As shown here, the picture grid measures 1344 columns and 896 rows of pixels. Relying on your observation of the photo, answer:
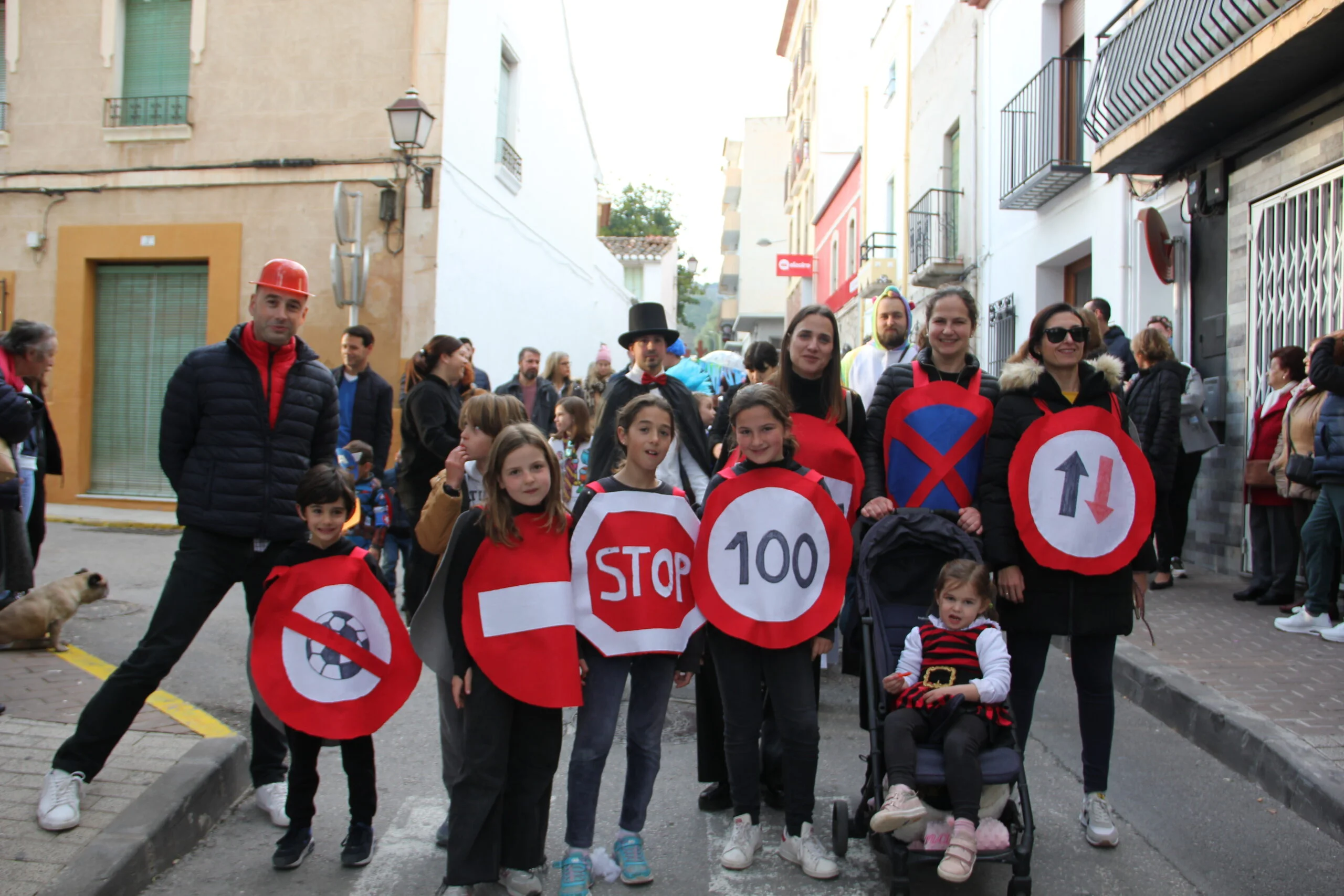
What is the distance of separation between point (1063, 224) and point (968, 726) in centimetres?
1093

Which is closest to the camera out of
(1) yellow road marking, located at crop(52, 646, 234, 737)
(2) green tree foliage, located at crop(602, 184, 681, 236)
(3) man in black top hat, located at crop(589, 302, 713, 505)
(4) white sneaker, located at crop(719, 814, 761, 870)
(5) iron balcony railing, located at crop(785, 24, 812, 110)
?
(4) white sneaker, located at crop(719, 814, 761, 870)

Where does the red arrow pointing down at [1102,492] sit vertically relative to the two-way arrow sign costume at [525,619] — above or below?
above

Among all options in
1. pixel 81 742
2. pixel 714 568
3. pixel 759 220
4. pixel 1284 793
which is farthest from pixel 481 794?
pixel 759 220

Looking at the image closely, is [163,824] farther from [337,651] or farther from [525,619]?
[525,619]

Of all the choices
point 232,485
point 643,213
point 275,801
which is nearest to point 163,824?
point 275,801

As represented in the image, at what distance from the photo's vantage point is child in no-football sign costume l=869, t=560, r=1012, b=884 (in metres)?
3.21

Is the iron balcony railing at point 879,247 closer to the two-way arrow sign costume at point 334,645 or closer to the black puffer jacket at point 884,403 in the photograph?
the black puffer jacket at point 884,403

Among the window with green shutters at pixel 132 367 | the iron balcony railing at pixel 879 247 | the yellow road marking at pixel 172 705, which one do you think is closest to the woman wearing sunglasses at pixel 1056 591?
the yellow road marking at pixel 172 705

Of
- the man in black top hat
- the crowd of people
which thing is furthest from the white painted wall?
the crowd of people

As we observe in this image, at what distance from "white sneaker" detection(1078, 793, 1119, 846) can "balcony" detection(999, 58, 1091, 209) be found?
31.2ft

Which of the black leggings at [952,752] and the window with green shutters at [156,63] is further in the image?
the window with green shutters at [156,63]

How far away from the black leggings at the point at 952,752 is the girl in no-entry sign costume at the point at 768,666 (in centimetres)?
34

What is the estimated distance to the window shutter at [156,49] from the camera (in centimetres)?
1323

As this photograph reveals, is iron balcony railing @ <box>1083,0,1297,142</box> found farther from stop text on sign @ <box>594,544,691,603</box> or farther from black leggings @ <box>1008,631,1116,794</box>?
stop text on sign @ <box>594,544,691,603</box>
